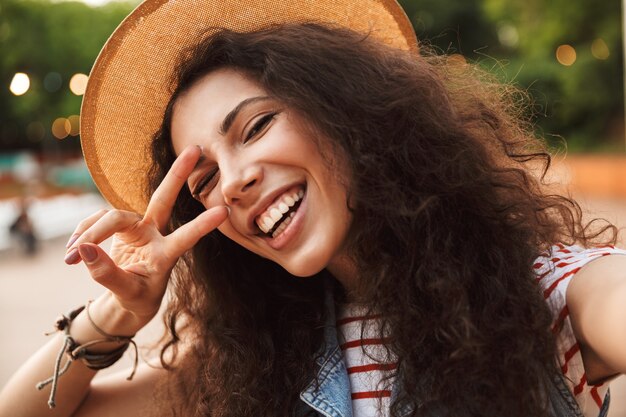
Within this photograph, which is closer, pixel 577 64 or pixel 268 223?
pixel 268 223

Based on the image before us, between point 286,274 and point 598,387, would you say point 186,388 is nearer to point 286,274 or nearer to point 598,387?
Answer: point 286,274

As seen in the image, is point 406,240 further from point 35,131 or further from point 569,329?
point 35,131

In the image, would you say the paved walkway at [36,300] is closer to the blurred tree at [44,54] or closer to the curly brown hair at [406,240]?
the curly brown hair at [406,240]

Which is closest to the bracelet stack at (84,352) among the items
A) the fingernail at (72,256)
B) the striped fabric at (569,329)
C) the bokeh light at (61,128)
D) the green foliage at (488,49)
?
the fingernail at (72,256)

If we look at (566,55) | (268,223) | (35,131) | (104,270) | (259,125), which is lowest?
(35,131)

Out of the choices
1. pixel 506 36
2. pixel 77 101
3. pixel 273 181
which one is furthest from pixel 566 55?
pixel 77 101

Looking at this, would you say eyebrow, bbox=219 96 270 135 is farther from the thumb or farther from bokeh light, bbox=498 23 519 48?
bokeh light, bbox=498 23 519 48

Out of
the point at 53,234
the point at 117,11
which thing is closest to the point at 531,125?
the point at 53,234

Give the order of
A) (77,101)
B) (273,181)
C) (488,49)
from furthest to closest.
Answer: (77,101) < (488,49) < (273,181)

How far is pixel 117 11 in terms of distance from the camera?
48.2 meters

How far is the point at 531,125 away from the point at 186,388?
1.43m

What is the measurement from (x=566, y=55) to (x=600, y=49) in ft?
4.61

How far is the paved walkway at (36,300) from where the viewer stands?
20.8ft

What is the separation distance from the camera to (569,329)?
161cm
